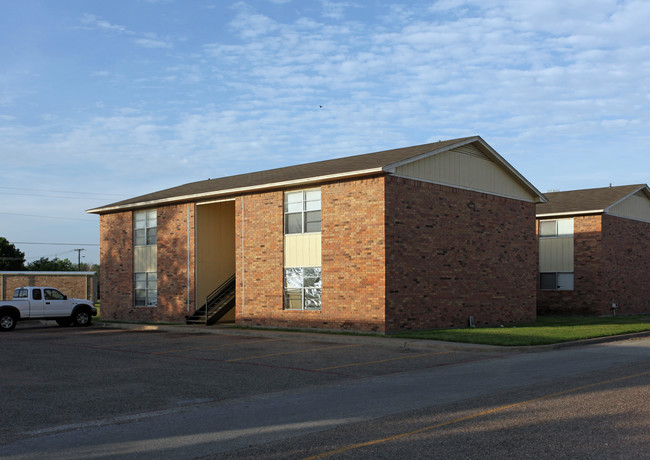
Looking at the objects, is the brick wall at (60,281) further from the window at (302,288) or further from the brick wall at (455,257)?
the brick wall at (455,257)

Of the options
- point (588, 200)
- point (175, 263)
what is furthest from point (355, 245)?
point (588, 200)

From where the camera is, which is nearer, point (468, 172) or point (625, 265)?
point (468, 172)

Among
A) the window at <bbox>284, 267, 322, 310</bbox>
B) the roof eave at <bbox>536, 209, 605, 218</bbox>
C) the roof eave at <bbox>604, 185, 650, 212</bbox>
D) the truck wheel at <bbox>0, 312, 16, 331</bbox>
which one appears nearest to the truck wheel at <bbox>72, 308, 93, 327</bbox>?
the truck wheel at <bbox>0, 312, 16, 331</bbox>

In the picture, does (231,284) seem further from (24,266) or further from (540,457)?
(24,266)

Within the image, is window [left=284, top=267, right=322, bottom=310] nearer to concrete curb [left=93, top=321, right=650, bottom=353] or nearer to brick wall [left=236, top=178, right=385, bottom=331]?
brick wall [left=236, top=178, right=385, bottom=331]

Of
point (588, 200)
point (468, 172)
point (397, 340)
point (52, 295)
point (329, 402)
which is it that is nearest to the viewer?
point (329, 402)

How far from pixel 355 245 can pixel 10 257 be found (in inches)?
2924

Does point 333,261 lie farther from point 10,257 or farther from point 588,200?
point 10,257

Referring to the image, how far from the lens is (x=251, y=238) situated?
25766 millimetres

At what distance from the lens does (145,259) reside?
30625mm

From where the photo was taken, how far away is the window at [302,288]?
76.5 feet

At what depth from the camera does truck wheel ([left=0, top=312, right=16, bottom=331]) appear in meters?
27.4

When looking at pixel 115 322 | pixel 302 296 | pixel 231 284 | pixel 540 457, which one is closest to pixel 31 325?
pixel 115 322

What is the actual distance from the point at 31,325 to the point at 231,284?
10.5 metres
